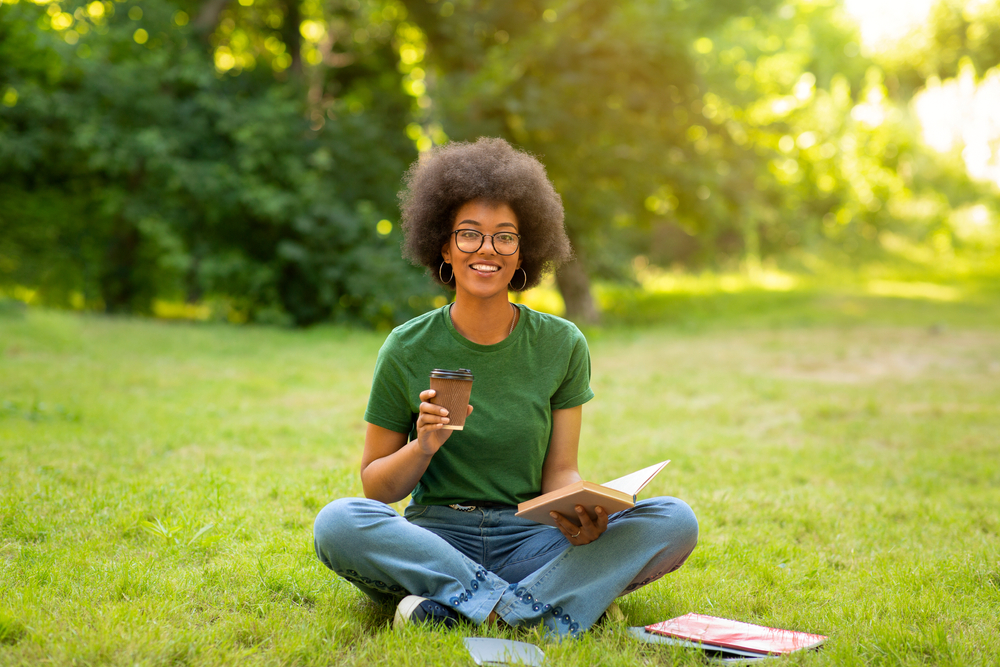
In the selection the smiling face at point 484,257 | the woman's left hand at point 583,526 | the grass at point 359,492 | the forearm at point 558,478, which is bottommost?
the grass at point 359,492

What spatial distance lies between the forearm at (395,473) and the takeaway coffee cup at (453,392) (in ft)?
0.62

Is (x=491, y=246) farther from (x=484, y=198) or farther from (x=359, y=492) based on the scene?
(x=359, y=492)

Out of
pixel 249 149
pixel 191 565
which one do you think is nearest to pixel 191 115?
pixel 249 149

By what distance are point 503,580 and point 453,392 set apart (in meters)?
0.80

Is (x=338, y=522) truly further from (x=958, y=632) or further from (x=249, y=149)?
(x=249, y=149)

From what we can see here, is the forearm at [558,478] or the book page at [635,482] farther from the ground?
the book page at [635,482]

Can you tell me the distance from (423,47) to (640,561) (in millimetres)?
15564

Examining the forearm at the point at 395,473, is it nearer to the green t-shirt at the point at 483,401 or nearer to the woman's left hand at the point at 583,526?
the green t-shirt at the point at 483,401

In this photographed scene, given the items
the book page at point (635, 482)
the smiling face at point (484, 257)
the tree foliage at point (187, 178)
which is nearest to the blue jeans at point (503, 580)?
the book page at point (635, 482)

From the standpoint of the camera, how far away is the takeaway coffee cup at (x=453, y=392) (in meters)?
2.58

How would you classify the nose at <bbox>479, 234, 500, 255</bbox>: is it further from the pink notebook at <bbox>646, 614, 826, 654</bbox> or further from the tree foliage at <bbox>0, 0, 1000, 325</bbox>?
the tree foliage at <bbox>0, 0, 1000, 325</bbox>

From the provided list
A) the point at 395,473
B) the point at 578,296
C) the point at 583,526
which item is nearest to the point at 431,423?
the point at 395,473

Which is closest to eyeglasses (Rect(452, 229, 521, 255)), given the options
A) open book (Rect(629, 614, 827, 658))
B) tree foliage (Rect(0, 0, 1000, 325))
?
open book (Rect(629, 614, 827, 658))

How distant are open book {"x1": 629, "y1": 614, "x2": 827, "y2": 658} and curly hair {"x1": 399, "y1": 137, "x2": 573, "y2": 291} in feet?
4.45
